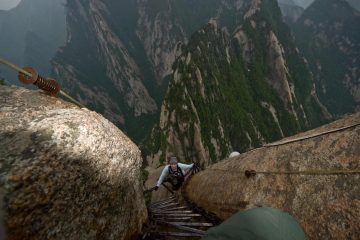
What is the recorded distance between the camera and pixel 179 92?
297 ft

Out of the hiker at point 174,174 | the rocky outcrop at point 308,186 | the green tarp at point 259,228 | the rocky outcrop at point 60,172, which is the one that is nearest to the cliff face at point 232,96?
the hiker at point 174,174

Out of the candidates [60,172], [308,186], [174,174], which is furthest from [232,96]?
[60,172]

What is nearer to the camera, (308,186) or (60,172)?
(60,172)

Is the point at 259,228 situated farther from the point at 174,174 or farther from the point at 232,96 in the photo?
the point at 232,96

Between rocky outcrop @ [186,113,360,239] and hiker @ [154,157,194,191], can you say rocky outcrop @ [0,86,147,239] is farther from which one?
hiker @ [154,157,194,191]

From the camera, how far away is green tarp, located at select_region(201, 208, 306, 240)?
15.2 ft

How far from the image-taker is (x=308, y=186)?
6.99 m

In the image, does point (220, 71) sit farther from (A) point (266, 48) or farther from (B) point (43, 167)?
(B) point (43, 167)

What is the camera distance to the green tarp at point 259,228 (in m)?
4.63

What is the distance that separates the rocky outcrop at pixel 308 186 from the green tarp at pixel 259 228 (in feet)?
5.37

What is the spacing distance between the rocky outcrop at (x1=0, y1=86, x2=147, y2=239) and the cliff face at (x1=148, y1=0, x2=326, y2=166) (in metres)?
63.6

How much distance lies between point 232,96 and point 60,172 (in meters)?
119

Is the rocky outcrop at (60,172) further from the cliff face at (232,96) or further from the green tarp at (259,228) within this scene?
the cliff face at (232,96)

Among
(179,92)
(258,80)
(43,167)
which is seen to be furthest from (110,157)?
(258,80)
